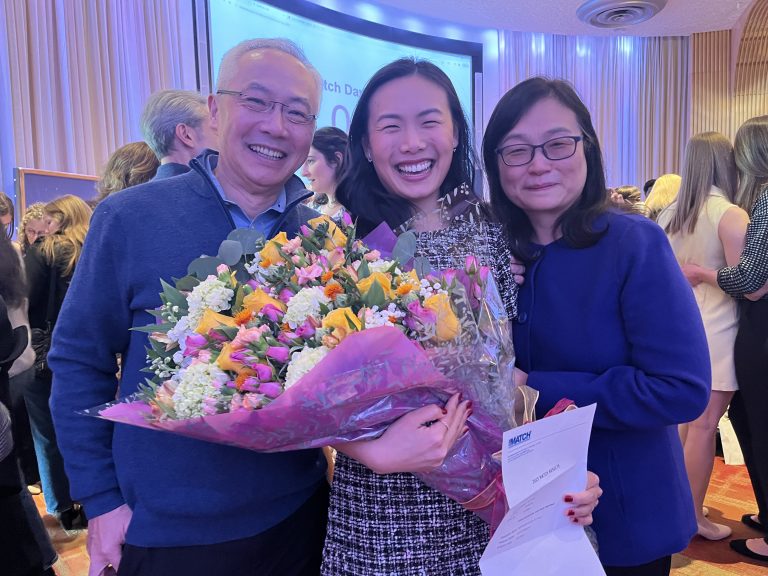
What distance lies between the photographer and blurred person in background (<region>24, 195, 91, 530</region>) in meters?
3.18

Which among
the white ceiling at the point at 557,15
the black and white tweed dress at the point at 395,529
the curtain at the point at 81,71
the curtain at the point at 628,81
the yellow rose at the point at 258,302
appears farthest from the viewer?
the curtain at the point at 628,81

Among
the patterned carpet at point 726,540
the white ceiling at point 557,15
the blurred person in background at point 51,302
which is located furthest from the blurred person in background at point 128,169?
the white ceiling at point 557,15

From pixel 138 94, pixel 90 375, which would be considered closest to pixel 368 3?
pixel 138 94

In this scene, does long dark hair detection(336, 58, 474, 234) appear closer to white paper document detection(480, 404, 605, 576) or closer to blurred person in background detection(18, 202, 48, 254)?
white paper document detection(480, 404, 605, 576)

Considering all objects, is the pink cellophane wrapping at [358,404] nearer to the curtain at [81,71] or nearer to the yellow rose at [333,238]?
the yellow rose at [333,238]

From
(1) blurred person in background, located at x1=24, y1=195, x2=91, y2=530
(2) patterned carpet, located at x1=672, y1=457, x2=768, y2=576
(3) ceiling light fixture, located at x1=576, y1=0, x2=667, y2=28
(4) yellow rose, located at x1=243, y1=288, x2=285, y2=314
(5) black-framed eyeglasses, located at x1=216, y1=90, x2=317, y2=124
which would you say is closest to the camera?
(4) yellow rose, located at x1=243, y1=288, x2=285, y2=314

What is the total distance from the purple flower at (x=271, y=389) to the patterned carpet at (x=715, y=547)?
259 centimetres

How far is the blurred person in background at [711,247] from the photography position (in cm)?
283

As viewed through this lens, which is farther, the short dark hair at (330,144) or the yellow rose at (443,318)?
the short dark hair at (330,144)

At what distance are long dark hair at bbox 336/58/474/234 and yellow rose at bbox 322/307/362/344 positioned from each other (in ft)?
1.87

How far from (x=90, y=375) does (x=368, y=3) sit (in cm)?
696

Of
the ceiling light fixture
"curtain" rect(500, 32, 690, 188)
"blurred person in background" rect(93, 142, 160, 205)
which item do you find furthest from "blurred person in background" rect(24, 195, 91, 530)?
"curtain" rect(500, 32, 690, 188)

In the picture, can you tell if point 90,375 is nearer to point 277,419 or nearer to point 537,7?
point 277,419

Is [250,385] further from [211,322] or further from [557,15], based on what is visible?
[557,15]
